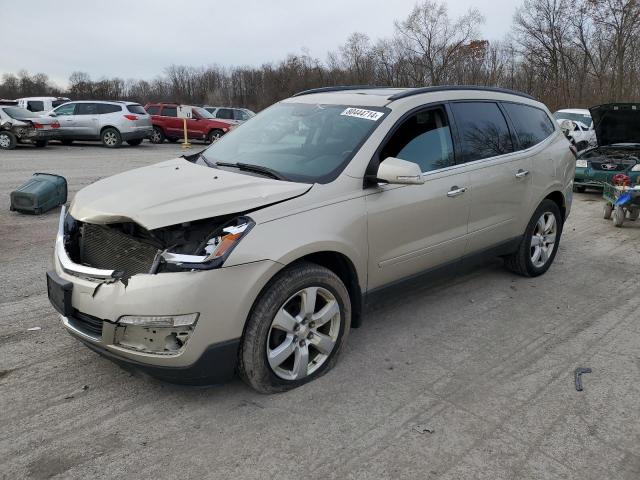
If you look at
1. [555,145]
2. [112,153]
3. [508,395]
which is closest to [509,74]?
[112,153]

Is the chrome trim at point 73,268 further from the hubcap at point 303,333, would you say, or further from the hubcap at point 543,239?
the hubcap at point 543,239

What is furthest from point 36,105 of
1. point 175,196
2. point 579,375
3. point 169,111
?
point 579,375

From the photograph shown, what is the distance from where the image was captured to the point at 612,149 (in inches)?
434

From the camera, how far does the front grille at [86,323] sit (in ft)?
9.48

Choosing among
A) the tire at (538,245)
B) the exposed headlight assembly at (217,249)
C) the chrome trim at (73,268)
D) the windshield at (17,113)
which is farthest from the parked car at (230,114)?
the exposed headlight assembly at (217,249)

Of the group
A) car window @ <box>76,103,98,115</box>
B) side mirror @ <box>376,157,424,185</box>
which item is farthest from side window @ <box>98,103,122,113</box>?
side mirror @ <box>376,157,424,185</box>

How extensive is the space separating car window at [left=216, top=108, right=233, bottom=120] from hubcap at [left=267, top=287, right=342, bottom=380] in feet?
75.0

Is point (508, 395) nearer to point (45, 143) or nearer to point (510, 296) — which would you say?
point (510, 296)

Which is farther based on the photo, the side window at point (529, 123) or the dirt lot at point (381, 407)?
the side window at point (529, 123)

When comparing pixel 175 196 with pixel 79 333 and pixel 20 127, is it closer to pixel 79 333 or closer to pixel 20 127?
pixel 79 333

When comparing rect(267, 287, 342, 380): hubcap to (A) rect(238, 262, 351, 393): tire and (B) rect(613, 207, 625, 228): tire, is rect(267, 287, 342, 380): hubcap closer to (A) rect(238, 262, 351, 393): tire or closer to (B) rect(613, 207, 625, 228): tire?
(A) rect(238, 262, 351, 393): tire

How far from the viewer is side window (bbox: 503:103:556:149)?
16.5 ft

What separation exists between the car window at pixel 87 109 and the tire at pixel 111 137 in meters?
0.80

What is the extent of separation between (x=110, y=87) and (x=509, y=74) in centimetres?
6206
